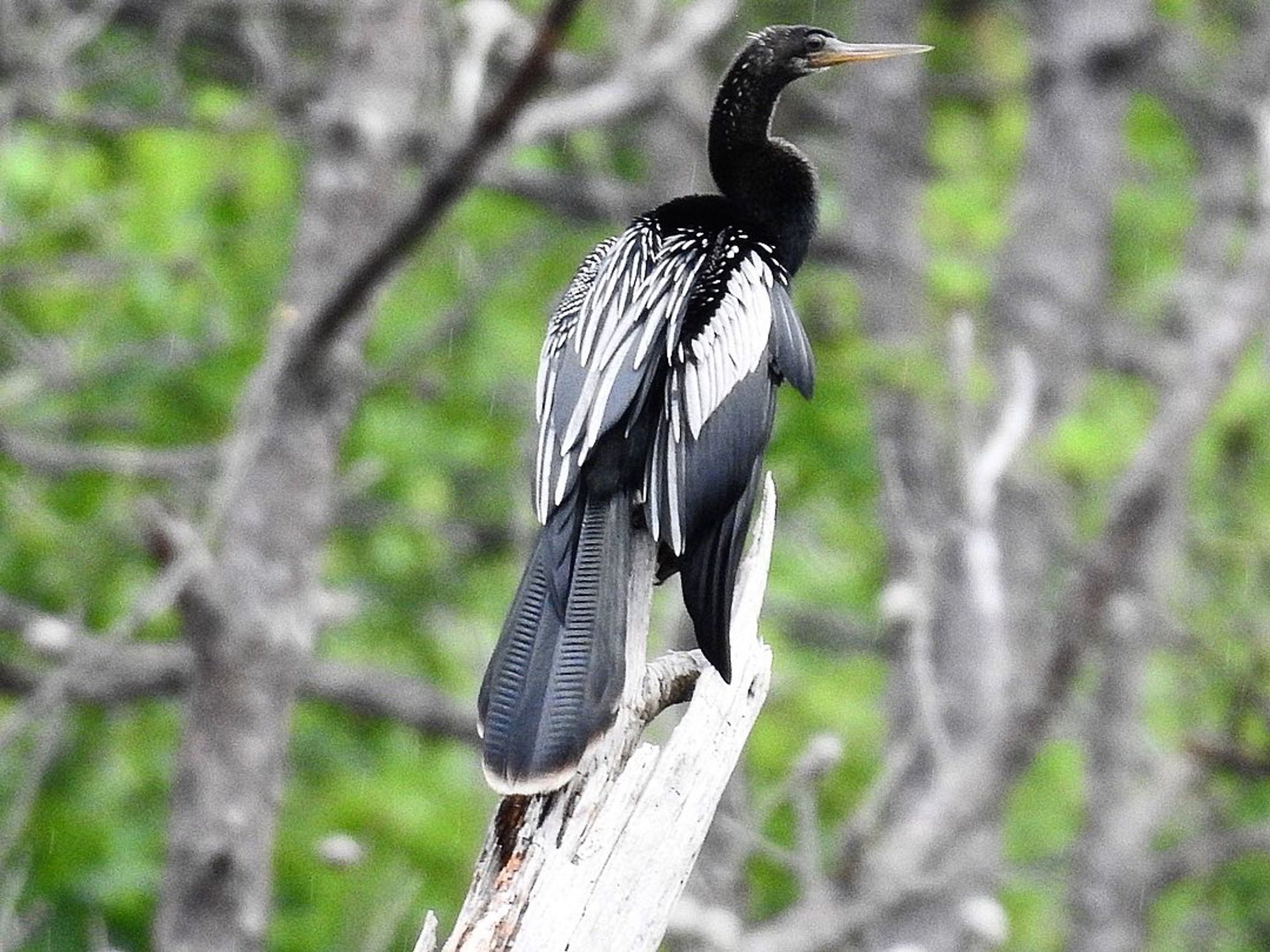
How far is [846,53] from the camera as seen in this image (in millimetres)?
4773

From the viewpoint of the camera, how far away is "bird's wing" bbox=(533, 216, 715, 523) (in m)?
3.71

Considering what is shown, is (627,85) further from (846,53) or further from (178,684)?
(178,684)

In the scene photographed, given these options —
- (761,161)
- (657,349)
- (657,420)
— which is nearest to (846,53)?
(761,161)

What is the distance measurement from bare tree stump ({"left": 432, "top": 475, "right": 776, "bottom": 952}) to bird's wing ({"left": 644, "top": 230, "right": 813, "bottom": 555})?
331 millimetres

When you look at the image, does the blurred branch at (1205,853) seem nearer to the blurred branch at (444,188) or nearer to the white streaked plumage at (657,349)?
the white streaked plumage at (657,349)

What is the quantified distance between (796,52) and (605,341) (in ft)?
3.73

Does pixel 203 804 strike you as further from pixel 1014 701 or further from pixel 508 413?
pixel 508 413

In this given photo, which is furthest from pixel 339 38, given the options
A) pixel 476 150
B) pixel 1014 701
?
pixel 1014 701

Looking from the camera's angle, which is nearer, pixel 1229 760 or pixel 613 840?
pixel 613 840

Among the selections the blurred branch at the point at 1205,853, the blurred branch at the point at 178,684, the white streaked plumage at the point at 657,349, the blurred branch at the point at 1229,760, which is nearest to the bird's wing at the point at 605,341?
the white streaked plumage at the point at 657,349

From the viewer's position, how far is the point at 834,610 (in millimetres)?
9797

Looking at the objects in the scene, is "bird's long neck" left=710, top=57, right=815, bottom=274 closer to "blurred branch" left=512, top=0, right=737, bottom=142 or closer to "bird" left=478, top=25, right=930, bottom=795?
"bird" left=478, top=25, right=930, bottom=795

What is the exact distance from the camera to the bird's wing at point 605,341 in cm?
371

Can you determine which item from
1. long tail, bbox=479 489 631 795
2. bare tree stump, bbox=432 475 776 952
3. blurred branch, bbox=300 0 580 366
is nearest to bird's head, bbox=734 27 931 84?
blurred branch, bbox=300 0 580 366
